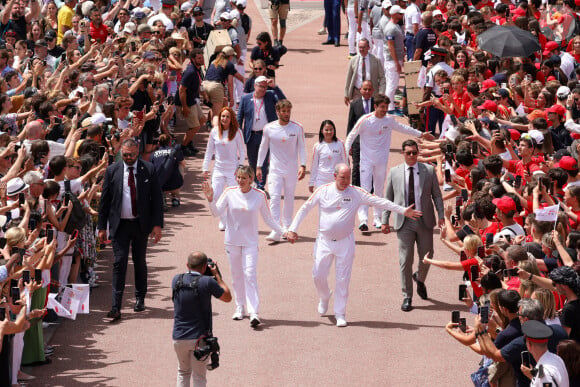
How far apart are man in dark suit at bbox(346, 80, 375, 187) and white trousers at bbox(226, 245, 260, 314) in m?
4.40

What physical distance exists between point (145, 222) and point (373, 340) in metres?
3.23

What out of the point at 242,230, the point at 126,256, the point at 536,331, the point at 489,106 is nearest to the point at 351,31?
the point at 489,106

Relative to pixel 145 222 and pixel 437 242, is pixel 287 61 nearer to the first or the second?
pixel 437 242

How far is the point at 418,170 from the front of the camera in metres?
14.4

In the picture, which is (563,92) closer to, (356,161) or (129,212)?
(356,161)

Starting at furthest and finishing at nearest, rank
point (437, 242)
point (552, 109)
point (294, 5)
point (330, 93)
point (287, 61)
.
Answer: point (294, 5) → point (287, 61) → point (330, 93) → point (437, 242) → point (552, 109)

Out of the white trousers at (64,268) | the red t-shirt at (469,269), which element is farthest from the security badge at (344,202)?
the white trousers at (64,268)

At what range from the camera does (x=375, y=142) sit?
17.0 meters

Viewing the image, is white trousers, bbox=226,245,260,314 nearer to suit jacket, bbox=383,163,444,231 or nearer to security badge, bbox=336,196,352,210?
security badge, bbox=336,196,352,210

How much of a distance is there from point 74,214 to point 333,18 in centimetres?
1728

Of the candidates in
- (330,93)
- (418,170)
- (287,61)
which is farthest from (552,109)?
(287,61)

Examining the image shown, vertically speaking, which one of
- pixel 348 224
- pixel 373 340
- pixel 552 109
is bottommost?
pixel 373 340

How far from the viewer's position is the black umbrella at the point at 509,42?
725 inches

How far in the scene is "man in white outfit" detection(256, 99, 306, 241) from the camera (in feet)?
55.0
